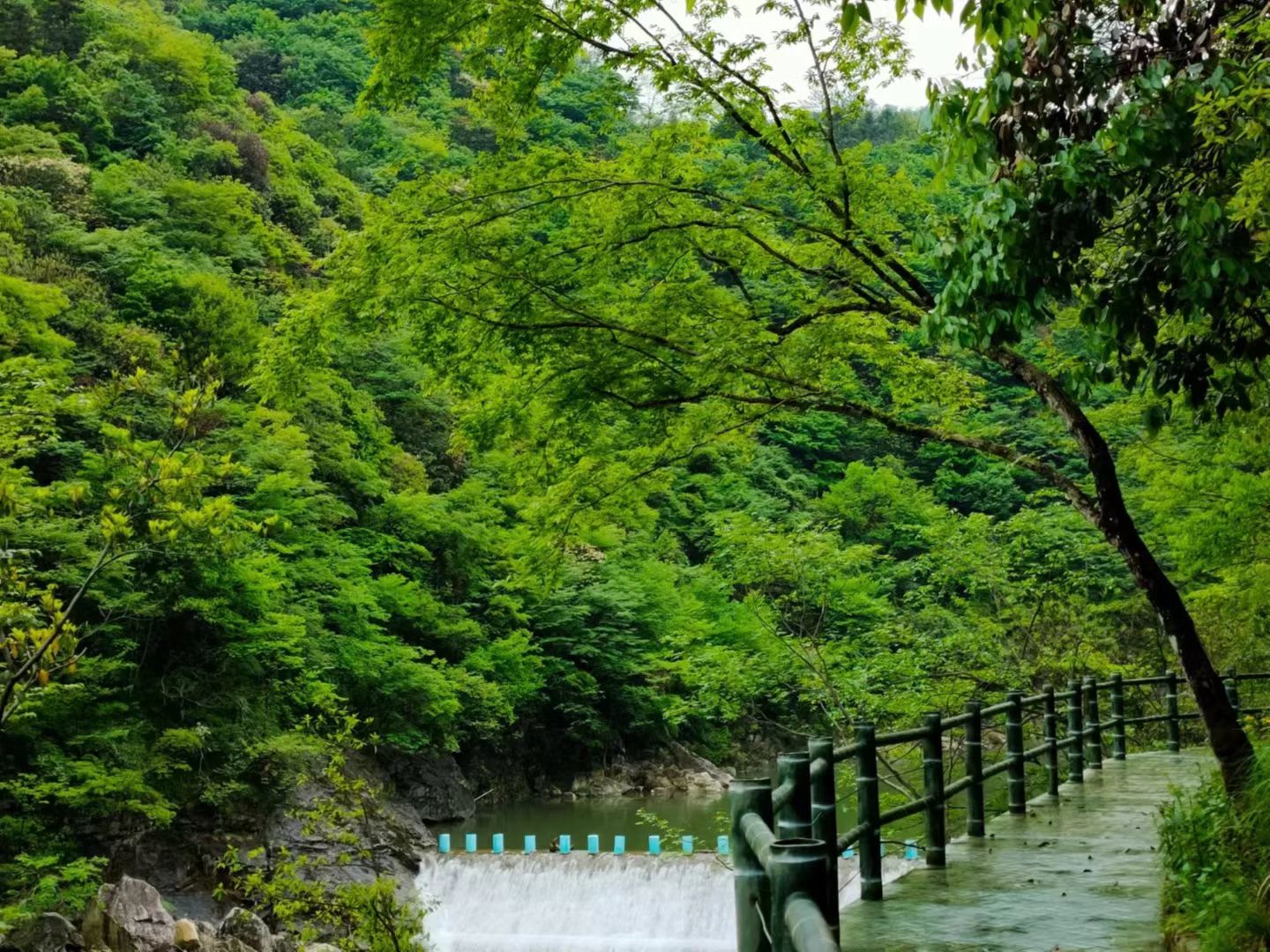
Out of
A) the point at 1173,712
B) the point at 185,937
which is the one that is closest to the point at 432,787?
the point at 185,937

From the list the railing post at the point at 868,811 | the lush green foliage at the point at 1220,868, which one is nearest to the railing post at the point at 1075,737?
the lush green foliage at the point at 1220,868

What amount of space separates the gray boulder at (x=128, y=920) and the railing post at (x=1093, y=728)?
464 inches

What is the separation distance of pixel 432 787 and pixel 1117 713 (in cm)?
1628

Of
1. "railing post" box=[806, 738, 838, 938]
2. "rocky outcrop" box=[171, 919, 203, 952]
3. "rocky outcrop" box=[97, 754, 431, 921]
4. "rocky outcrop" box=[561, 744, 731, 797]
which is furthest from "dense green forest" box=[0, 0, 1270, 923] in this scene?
"railing post" box=[806, 738, 838, 938]

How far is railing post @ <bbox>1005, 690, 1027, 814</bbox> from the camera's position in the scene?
7879 millimetres

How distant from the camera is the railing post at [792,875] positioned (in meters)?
1.78

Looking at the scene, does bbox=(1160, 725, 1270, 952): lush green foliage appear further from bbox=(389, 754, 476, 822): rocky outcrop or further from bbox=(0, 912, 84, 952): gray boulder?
bbox=(389, 754, 476, 822): rocky outcrop

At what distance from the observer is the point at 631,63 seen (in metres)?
7.24

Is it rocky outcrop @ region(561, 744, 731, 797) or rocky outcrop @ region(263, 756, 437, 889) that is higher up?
rocky outcrop @ region(263, 756, 437, 889)

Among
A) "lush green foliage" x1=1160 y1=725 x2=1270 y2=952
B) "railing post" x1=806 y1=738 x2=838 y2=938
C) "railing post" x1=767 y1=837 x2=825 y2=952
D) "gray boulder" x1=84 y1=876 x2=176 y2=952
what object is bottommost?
"gray boulder" x1=84 y1=876 x2=176 y2=952

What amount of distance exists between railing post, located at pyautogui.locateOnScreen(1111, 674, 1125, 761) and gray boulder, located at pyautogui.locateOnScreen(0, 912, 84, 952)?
41.4 feet

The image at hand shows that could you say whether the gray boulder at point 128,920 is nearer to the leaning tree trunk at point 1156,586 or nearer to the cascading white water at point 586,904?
the cascading white water at point 586,904

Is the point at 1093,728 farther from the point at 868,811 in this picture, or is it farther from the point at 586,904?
the point at 586,904

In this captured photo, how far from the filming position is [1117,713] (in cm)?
1116
